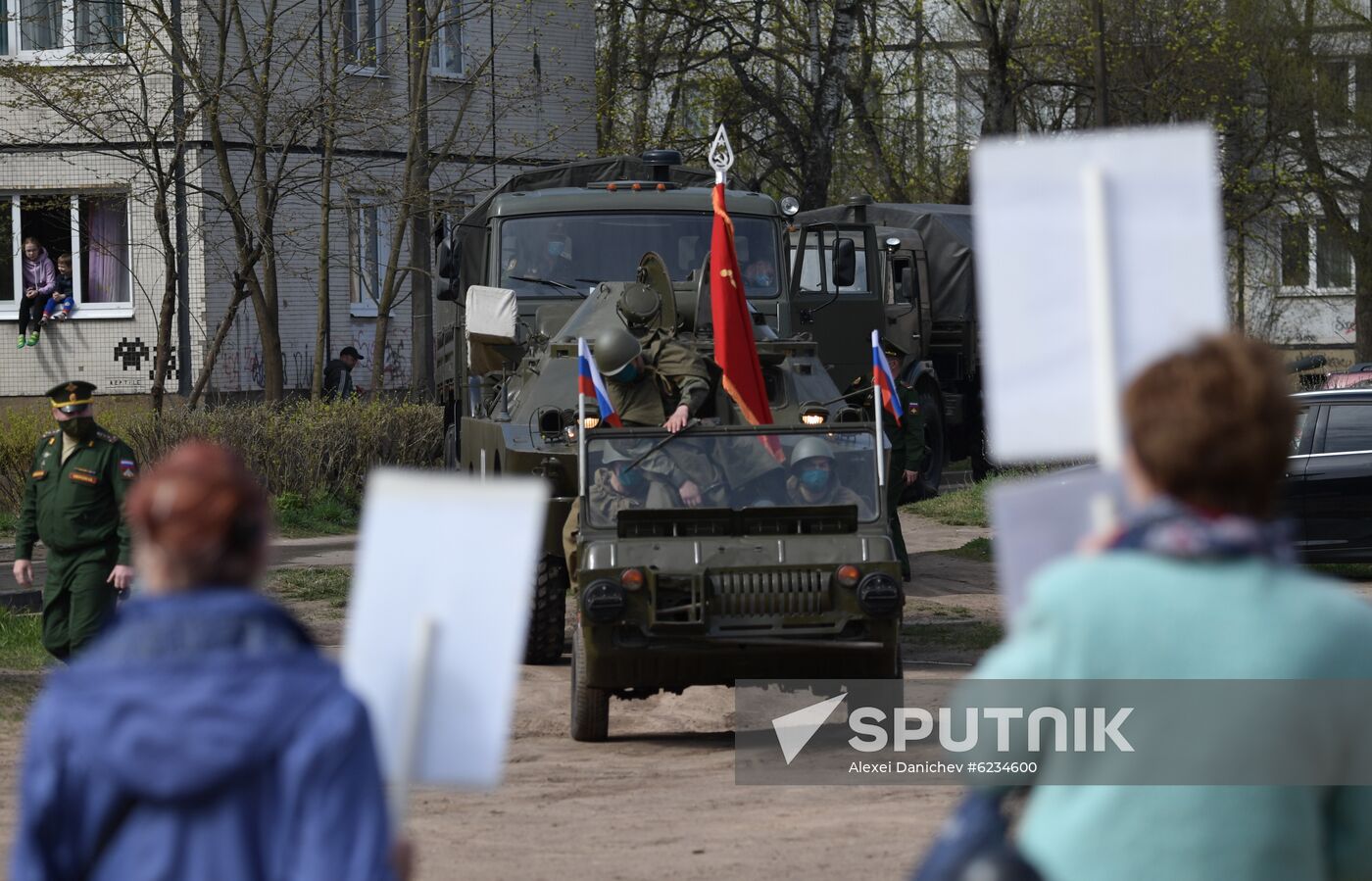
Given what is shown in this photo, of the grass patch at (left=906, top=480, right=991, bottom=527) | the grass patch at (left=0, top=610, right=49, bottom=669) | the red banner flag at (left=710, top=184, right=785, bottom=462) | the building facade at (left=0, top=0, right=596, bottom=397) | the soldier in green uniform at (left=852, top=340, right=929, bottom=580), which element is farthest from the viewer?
the building facade at (left=0, top=0, right=596, bottom=397)

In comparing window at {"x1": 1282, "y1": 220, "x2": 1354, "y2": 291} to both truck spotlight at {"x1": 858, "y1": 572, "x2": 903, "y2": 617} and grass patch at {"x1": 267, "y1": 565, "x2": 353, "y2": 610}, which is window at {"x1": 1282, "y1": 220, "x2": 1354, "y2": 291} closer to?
grass patch at {"x1": 267, "y1": 565, "x2": 353, "y2": 610}

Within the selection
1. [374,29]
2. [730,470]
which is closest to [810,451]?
[730,470]

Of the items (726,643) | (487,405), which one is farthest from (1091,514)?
(487,405)

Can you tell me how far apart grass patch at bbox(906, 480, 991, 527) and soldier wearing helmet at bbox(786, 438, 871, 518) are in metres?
11.4

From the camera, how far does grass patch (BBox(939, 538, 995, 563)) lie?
60.2 feet

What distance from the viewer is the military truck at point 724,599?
9.20 m

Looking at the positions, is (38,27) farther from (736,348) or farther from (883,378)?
(883,378)

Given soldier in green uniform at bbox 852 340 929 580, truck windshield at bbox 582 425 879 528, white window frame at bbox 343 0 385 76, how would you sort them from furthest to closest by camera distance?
white window frame at bbox 343 0 385 76
soldier in green uniform at bbox 852 340 929 580
truck windshield at bbox 582 425 879 528

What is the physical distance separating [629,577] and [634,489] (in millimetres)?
887

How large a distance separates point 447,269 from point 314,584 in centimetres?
288

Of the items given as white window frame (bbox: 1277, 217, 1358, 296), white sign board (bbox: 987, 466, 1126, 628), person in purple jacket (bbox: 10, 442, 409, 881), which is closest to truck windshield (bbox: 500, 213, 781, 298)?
white sign board (bbox: 987, 466, 1126, 628)

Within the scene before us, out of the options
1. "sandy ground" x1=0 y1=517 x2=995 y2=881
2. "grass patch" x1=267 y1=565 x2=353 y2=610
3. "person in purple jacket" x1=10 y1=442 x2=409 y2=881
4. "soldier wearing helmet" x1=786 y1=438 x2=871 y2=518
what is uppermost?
"soldier wearing helmet" x1=786 y1=438 x2=871 y2=518

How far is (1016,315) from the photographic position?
3096mm

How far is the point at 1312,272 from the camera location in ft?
139
